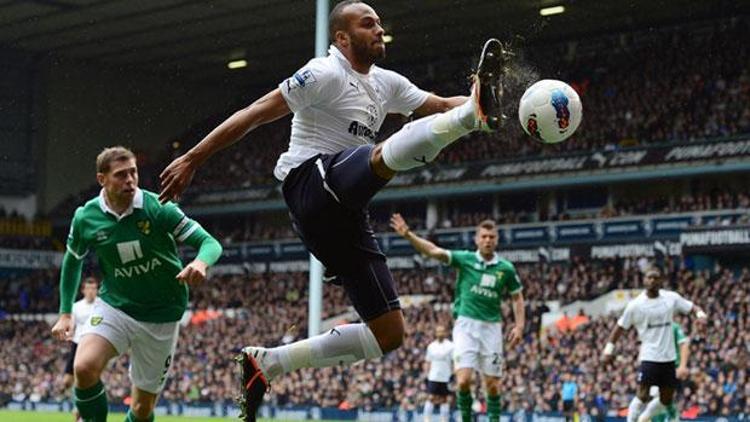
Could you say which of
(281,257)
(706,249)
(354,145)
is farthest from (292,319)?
(354,145)

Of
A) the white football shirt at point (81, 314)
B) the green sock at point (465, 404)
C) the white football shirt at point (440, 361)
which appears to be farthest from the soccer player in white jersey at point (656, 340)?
the white football shirt at point (81, 314)

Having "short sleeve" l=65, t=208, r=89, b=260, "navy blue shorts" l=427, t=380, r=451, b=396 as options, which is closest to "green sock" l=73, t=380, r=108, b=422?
"short sleeve" l=65, t=208, r=89, b=260

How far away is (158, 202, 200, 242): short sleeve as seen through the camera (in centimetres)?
828

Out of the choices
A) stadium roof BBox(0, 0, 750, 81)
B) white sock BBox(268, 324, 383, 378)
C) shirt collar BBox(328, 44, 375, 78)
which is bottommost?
white sock BBox(268, 324, 383, 378)

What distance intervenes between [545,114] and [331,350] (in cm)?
209

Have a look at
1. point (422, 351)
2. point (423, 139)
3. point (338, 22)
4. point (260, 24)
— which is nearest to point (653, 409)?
point (338, 22)

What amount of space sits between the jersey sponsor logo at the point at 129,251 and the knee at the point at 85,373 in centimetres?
78

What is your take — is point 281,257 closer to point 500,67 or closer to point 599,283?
point 599,283

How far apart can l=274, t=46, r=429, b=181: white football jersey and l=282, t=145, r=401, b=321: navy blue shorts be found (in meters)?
0.15

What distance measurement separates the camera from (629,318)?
1468cm

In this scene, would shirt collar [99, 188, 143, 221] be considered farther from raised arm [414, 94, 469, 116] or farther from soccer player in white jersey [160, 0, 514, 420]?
raised arm [414, 94, 469, 116]

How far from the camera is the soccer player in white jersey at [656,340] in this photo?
47.5ft

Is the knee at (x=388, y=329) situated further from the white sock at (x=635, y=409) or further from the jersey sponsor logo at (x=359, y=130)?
the white sock at (x=635, y=409)

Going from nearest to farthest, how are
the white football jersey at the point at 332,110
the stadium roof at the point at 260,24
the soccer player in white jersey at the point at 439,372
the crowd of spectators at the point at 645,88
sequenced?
the white football jersey at the point at 332,110 → the soccer player in white jersey at the point at 439,372 → the crowd of spectators at the point at 645,88 → the stadium roof at the point at 260,24
